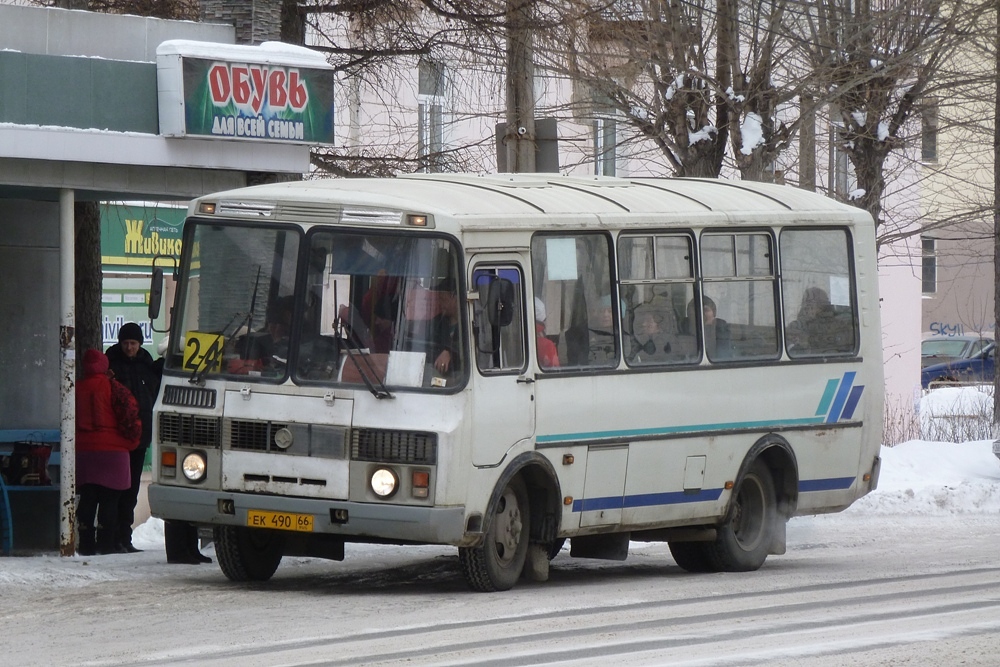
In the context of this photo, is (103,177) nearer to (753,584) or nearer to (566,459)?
(566,459)

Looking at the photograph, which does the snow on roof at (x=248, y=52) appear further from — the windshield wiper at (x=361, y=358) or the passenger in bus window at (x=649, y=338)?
the passenger in bus window at (x=649, y=338)

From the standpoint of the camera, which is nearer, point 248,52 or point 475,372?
point 475,372

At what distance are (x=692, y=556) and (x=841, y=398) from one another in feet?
5.41

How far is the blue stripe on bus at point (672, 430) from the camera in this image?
11422mm

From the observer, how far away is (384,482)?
417 inches

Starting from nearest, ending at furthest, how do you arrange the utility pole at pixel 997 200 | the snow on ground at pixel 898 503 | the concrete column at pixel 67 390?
the snow on ground at pixel 898 503 → the concrete column at pixel 67 390 → the utility pole at pixel 997 200

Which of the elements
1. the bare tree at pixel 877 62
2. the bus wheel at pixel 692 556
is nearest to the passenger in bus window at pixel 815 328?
the bus wheel at pixel 692 556

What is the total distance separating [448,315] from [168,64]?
360 cm

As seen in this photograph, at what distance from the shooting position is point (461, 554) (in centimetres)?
1102

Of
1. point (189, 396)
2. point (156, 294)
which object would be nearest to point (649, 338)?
point (189, 396)

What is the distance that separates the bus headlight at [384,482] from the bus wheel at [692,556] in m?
3.32

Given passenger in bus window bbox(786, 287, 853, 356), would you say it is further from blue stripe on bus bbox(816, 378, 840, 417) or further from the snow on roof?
the snow on roof

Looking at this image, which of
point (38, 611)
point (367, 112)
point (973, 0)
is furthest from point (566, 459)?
point (367, 112)

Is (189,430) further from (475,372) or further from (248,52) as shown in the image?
(248,52)
